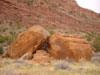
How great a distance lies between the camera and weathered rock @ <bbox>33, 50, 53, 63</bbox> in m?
12.7

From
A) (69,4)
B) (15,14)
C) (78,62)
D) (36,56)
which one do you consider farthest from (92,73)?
(69,4)

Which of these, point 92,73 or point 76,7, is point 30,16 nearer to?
point 76,7

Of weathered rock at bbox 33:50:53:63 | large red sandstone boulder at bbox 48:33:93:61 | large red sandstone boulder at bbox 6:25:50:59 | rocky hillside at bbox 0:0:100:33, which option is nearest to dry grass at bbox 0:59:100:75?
large red sandstone boulder at bbox 48:33:93:61

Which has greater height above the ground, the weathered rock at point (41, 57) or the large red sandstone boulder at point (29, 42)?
the large red sandstone boulder at point (29, 42)

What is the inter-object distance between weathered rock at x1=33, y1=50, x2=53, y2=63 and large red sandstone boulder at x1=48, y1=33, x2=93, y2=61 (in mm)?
424

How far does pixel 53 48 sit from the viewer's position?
1334 centimetres

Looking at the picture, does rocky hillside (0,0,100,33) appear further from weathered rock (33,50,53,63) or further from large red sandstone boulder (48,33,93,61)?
large red sandstone boulder (48,33,93,61)

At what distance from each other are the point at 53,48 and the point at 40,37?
1.45 meters

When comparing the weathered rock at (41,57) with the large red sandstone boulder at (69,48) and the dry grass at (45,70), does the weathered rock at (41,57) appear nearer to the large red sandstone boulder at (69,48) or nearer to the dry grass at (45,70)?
the large red sandstone boulder at (69,48)

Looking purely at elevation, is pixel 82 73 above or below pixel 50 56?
above

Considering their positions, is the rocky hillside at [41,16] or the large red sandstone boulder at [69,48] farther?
the rocky hillside at [41,16]

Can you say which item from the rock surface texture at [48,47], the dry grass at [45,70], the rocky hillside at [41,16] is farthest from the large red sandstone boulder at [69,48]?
the rocky hillside at [41,16]

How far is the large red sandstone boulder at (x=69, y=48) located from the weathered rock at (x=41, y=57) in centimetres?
42

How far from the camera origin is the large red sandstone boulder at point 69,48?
1252cm
